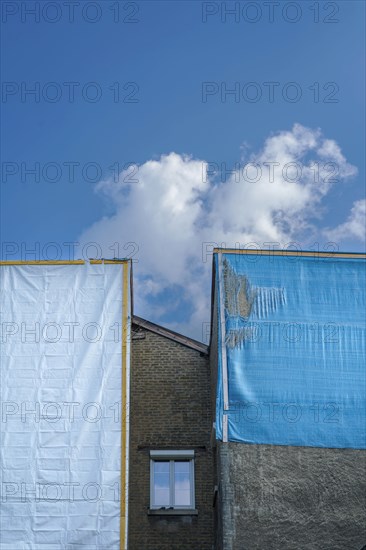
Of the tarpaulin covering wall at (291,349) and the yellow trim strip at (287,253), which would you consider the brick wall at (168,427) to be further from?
the yellow trim strip at (287,253)

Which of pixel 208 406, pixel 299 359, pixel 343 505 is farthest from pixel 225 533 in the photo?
pixel 208 406

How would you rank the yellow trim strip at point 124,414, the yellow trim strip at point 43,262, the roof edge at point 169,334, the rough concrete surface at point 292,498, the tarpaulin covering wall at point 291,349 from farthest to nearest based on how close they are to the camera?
the roof edge at point 169,334 < the yellow trim strip at point 43,262 < the tarpaulin covering wall at point 291,349 < the yellow trim strip at point 124,414 < the rough concrete surface at point 292,498

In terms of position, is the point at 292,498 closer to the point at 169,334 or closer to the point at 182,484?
the point at 182,484

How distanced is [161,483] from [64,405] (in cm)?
398

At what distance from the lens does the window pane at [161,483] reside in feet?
58.7

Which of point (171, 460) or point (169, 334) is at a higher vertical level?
point (169, 334)

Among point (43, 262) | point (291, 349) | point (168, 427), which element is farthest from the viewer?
point (168, 427)

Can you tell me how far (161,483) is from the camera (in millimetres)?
18109

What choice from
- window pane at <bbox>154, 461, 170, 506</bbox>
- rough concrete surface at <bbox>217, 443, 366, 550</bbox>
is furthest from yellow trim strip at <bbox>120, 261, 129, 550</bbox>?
window pane at <bbox>154, 461, 170, 506</bbox>

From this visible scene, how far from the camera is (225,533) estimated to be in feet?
46.3

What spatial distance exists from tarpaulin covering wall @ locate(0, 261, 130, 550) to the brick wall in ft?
10.8

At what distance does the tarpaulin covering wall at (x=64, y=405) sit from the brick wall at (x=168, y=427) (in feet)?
10.8

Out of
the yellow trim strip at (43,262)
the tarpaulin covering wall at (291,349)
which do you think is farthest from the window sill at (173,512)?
the yellow trim strip at (43,262)

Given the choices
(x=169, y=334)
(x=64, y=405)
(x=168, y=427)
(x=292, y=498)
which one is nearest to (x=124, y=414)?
(x=64, y=405)
